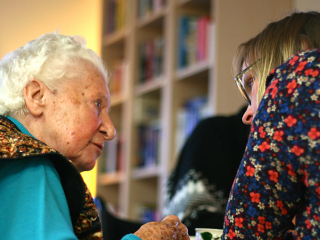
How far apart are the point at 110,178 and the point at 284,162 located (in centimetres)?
309

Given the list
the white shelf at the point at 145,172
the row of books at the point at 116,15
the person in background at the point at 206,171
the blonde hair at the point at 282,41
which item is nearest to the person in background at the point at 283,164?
the blonde hair at the point at 282,41

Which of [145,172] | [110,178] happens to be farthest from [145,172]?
[110,178]

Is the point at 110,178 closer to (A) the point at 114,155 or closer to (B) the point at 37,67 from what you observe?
(A) the point at 114,155

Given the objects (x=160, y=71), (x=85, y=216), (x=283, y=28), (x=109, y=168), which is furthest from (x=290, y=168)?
(x=109, y=168)

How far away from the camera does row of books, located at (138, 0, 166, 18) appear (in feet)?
10.9

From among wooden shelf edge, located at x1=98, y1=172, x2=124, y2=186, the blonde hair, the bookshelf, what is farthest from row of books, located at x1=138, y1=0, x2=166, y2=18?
the blonde hair

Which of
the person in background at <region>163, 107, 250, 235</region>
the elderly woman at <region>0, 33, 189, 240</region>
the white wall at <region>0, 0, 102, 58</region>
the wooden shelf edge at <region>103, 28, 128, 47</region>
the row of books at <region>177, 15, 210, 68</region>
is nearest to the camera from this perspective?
the elderly woman at <region>0, 33, 189, 240</region>

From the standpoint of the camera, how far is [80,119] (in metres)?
1.25

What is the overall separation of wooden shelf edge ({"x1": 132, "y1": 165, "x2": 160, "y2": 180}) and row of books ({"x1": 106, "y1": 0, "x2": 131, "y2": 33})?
1252 mm

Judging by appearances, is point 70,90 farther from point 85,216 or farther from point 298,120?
point 298,120

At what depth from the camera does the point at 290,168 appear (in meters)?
0.75

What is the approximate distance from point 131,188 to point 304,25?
103 inches

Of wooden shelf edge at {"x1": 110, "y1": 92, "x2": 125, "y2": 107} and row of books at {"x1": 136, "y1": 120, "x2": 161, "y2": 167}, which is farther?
wooden shelf edge at {"x1": 110, "y1": 92, "x2": 125, "y2": 107}

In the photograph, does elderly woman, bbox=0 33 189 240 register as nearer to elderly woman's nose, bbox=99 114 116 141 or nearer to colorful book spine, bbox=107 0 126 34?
elderly woman's nose, bbox=99 114 116 141
